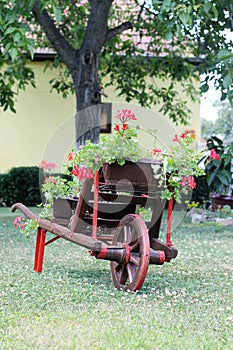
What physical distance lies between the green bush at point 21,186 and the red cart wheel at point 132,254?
989cm

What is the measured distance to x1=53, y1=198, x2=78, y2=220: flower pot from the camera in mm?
4898

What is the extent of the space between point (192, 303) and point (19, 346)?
1.49 meters

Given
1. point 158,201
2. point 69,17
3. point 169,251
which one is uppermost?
point 69,17

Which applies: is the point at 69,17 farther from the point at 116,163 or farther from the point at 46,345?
the point at 46,345

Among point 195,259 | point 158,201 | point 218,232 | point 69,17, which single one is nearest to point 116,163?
point 158,201

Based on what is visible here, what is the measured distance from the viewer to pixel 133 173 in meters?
4.21

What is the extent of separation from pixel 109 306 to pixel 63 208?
1401mm

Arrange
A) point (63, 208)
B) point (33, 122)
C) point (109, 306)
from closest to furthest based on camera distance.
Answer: point (109, 306) → point (63, 208) → point (33, 122)

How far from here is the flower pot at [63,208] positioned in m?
4.90

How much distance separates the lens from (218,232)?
8938 mm

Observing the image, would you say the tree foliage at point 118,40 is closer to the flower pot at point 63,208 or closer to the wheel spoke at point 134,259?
the flower pot at point 63,208

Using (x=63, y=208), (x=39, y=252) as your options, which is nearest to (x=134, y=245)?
(x=63, y=208)

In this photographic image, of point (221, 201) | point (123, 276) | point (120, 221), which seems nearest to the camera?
point (123, 276)

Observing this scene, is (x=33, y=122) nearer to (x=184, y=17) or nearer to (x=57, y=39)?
(x=57, y=39)
